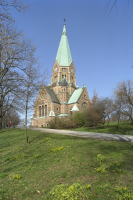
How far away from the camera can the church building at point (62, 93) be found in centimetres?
3953

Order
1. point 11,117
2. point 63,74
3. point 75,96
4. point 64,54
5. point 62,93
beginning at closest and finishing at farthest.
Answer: point 11,117
point 62,93
point 75,96
point 63,74
point 64,54

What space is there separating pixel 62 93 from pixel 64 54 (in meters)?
14.9

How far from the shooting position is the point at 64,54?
49.0 meters

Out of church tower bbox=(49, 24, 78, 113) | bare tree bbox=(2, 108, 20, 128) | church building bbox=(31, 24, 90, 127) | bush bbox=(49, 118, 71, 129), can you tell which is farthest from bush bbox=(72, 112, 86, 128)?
church tower bbox=(49, 24, 78, 113)

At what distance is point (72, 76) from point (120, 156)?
44.1 metres

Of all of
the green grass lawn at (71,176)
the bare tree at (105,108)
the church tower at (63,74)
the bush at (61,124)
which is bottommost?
the green grass lawn at (71,176)

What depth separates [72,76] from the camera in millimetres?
48875

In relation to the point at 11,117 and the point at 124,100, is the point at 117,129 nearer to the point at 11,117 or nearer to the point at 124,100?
the point at 124,100

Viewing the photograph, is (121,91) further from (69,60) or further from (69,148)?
(69,60)

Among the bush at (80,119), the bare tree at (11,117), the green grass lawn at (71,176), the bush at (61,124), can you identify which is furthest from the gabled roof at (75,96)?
the green grass lawn at (71,176)

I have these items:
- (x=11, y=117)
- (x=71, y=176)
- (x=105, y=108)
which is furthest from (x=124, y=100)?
(x=11, y=117)

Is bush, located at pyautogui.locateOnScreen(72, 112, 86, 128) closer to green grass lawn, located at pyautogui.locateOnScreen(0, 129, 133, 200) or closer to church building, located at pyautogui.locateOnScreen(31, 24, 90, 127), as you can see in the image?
church building, located at pyautogui.locateOnScreen(31, 24, 90, 127)

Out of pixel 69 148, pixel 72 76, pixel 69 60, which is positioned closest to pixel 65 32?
pixel 69 60

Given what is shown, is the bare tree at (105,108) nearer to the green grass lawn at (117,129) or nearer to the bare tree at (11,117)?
the green grass lawn at (117,129)
